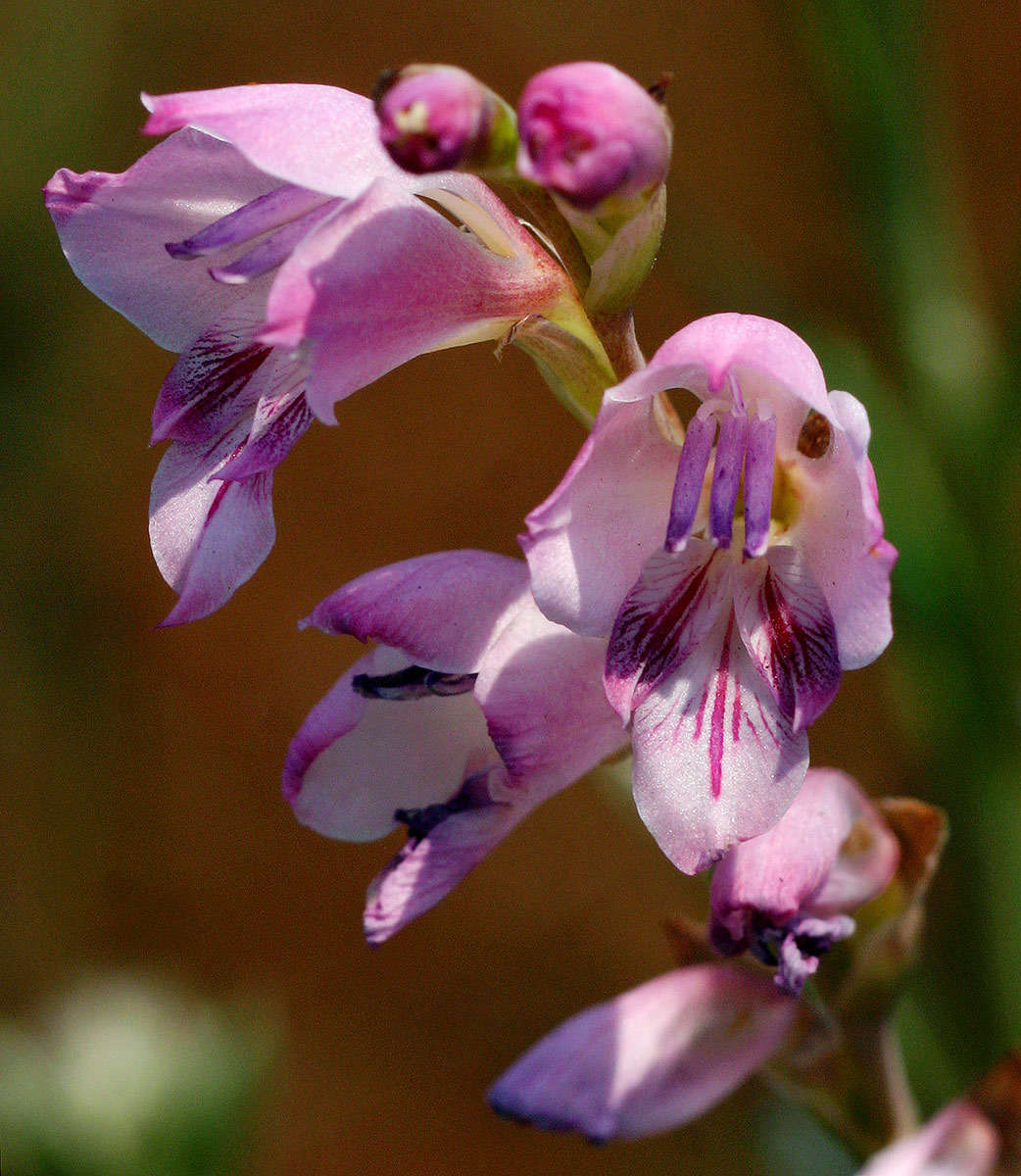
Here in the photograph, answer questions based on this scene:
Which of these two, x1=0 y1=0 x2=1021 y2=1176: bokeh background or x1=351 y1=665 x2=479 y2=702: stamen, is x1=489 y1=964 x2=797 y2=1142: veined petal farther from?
x1=0 y1=0 x2=1021 y2=1176: bokeh background

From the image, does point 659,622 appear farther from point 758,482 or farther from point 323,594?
point 323,594

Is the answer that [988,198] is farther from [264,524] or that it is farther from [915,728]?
[264,524]

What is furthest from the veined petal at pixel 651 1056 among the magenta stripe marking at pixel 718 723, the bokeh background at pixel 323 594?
the bokeh background at pixel 323 594

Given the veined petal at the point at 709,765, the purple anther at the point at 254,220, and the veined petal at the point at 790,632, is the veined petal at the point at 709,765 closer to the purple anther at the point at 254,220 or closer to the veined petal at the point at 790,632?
the veined petal at the point at 790,632

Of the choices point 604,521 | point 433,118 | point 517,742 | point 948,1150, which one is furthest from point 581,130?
point 948,1150

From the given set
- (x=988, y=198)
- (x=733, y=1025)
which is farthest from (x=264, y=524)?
(x=988, y=198)

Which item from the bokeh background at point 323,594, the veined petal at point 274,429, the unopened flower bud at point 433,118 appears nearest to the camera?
the unopened flower bud at point 433,118
